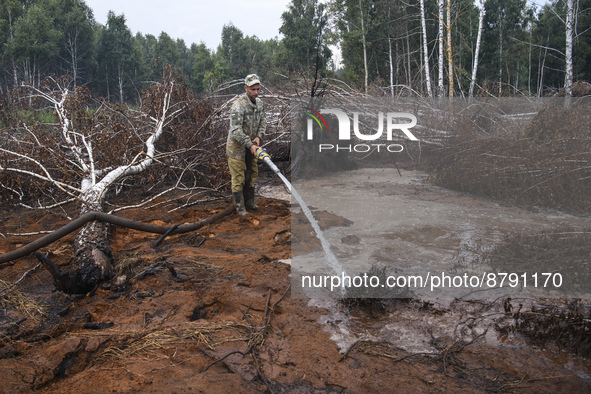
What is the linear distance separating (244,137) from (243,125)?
0.46 metres

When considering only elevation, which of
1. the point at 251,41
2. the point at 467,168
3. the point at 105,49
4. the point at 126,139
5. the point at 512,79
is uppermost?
the point at 251,41

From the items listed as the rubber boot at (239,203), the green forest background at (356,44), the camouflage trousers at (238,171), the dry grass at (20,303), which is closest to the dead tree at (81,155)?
the dry grass at (20,303)

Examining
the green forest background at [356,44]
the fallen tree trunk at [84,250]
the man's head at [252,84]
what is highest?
the green forest background at [356,44]

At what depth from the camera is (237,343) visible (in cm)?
270

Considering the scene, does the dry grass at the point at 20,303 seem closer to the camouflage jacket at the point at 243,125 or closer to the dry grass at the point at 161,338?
the dry grass at the point at 161,338

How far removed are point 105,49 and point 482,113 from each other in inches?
1580

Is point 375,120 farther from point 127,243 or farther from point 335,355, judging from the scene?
point 335,355

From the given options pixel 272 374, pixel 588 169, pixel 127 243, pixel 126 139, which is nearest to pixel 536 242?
pixel 588 169

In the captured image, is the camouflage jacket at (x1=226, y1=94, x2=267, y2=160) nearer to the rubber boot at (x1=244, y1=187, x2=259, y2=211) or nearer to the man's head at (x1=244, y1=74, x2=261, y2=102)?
the man's head at (x1=244, y1=74, x2=261, y2=102)

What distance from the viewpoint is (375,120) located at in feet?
30.8

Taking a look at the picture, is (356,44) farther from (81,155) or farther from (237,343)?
(237,343)

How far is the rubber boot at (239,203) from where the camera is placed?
6.01 meters

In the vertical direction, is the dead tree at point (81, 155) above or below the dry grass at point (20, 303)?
above

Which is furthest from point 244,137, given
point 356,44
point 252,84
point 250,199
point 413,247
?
point 356,44
